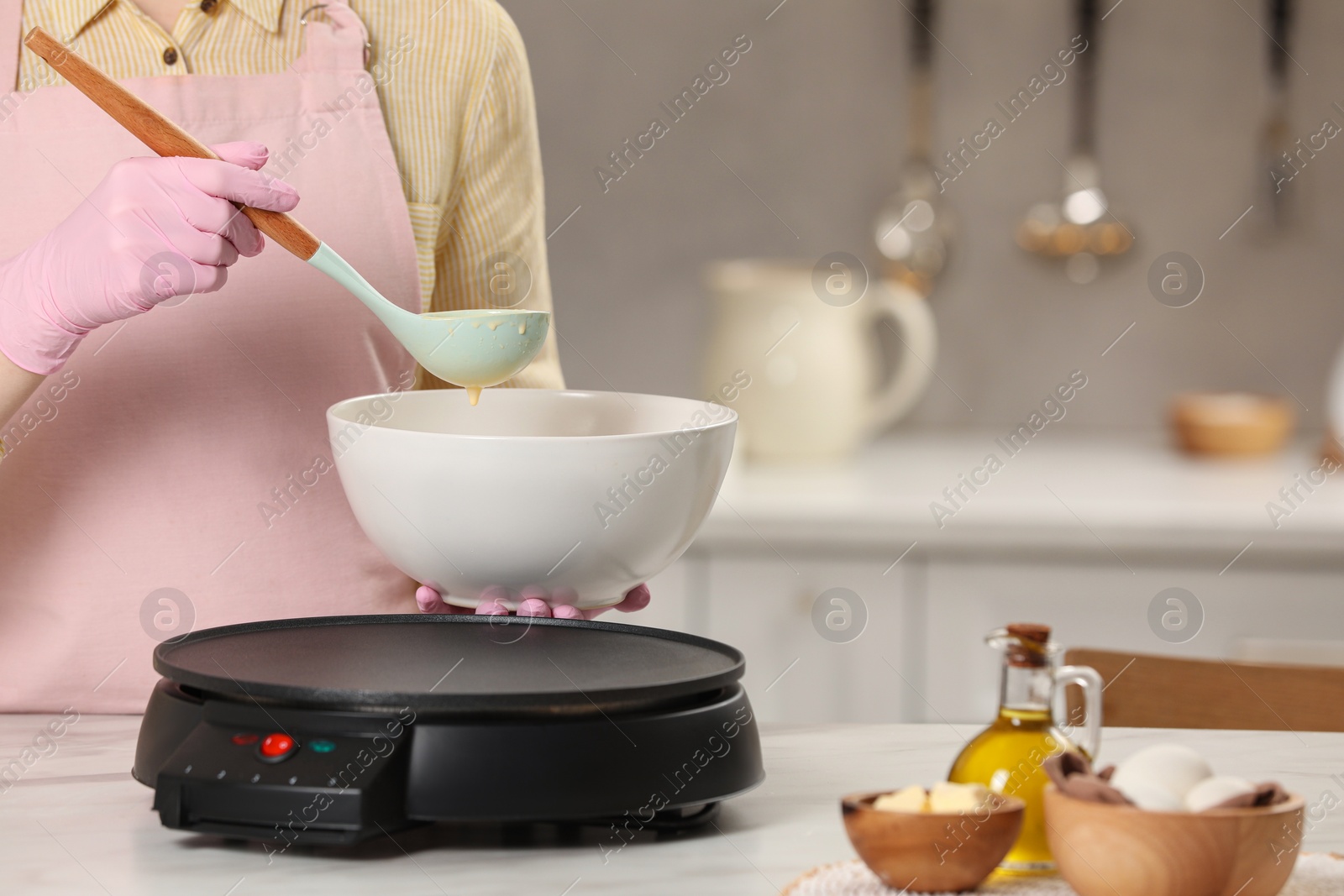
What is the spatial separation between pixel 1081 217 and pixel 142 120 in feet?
5.91

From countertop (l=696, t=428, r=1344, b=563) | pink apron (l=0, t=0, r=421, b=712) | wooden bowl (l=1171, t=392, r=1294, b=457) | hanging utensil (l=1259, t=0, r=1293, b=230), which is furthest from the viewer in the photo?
hanging utensil (l=1259, t=0, r=1293, b=230)

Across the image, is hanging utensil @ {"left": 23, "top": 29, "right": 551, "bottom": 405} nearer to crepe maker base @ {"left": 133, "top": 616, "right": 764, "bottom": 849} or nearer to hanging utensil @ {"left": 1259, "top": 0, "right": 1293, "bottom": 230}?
crepe maker base @ {"left": 133, "top": 616, "right": 764, "bottom": 849}

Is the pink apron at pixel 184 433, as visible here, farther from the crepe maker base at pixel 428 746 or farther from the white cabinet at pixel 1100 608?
the white cabinet at pixel 1100 608

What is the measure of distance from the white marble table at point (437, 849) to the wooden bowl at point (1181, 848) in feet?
0.40

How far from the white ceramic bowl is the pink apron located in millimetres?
226

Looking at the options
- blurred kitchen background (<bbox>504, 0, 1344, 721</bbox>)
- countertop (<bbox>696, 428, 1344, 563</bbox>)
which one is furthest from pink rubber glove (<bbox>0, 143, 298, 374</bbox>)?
blurred kitchen background (<bbox>504, 0, 1344, 721</bbox>)

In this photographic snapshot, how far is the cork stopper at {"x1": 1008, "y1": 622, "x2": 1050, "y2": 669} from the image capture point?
0.57 meters

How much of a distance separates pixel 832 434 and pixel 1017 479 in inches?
10.6

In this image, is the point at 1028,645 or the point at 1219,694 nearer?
A: the point at 1028,645

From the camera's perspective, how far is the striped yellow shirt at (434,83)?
0.98 metres

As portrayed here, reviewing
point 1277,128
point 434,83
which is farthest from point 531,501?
point 1277,128

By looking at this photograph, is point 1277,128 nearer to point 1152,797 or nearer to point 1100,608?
point 1100,608

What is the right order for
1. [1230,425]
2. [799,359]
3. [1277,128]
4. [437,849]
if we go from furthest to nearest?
[1277,128], [1230,425], [799,359], [437,849]

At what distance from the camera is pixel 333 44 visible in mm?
1013
